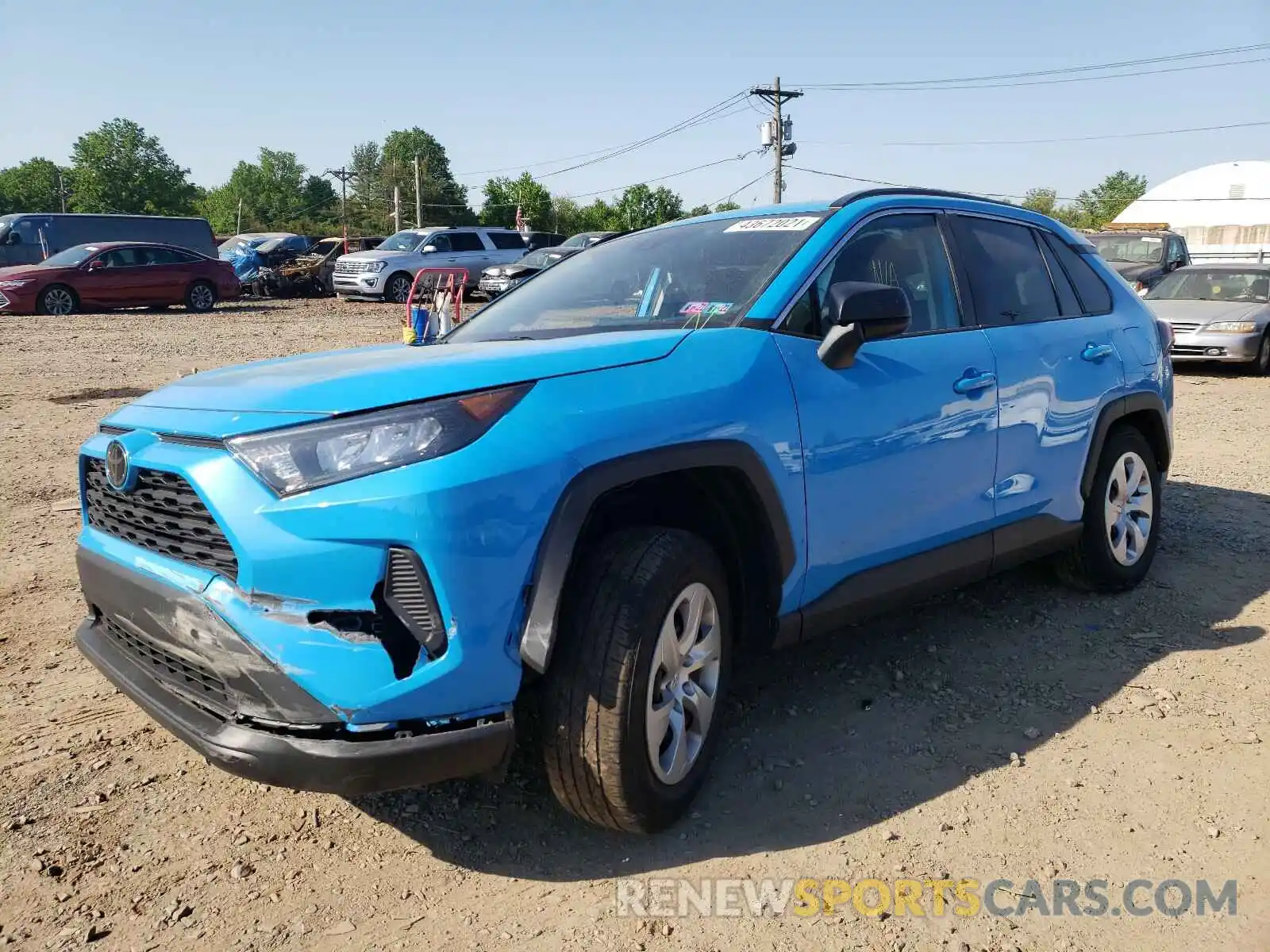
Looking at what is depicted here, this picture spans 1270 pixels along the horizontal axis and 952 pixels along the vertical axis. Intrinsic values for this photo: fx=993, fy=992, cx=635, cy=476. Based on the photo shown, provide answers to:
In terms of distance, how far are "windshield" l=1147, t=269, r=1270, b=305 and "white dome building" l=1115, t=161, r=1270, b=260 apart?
147 ft

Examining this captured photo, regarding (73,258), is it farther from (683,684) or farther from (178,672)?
(683,684)

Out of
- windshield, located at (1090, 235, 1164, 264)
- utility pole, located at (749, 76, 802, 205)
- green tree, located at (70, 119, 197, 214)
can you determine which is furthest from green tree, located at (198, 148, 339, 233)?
windshield, located at (1090, 235, 1164, 264)

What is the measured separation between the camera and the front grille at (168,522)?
2.33 meters

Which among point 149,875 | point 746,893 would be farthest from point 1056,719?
point 149,875

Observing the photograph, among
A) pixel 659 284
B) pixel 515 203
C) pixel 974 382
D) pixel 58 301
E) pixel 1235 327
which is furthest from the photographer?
pixel 515 203

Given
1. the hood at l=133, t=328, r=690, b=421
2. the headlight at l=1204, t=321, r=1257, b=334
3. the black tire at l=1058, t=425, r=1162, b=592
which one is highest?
the hood at l=133, t=328, r=690, b=421

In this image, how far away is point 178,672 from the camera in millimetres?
2520

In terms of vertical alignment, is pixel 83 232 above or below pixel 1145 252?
above

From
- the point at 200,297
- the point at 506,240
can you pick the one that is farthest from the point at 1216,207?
the point at 200,297

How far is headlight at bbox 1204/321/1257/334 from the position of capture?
12.6 metres

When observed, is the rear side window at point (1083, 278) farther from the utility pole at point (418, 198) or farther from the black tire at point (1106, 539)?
the utility pole at point (418, 198)

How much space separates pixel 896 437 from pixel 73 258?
20509mm

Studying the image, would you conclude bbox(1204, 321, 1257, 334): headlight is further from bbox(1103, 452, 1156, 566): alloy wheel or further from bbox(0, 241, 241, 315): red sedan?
bbox(0, 241, 241, 315): red sedan

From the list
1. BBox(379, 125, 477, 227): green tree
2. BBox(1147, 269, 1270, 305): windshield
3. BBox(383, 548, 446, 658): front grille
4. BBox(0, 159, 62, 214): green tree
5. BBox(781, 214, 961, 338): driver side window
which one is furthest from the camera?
BBox(0, 159, 62, 214): green tree
